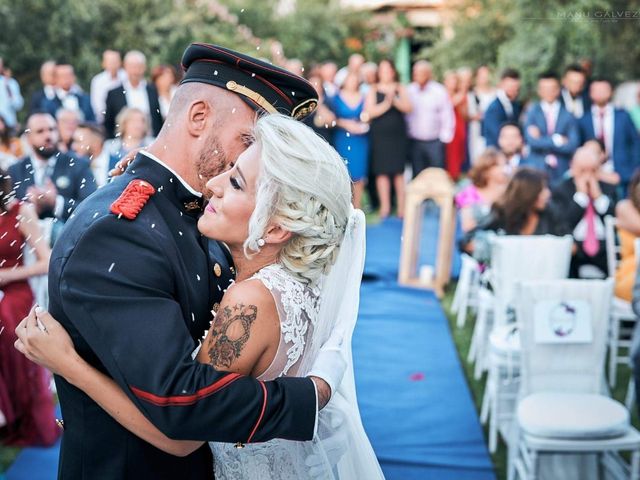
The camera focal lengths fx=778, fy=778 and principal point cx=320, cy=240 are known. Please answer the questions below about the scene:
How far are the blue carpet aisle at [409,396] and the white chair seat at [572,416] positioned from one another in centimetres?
64

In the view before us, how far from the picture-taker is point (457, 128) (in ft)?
42.5

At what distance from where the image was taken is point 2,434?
4.52 meters

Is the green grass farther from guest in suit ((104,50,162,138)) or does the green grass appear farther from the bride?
guest in suit ((104,50,162,138))

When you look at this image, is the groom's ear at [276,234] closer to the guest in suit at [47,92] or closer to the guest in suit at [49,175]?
the guest in suit at [49,175]

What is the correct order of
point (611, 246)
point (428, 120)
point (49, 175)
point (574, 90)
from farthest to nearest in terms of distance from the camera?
point (428, 120) < point (574, 90) < point (49, 175) < point (611, 246)

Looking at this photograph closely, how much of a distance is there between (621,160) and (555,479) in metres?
5.86

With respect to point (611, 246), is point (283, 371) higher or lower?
higher

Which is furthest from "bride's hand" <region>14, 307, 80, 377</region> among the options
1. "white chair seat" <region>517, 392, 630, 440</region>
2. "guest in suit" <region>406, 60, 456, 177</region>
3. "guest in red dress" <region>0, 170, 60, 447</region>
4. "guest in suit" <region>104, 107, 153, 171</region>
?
"guest in suit" <region>406, 60, 456, 177</region>

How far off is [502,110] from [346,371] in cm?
840

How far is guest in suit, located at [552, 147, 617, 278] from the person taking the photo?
619 centimetres

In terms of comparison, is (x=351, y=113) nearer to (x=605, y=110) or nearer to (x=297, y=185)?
(x=605, y=110)

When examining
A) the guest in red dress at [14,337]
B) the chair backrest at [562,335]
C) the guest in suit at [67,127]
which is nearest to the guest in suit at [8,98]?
the guest in suit at [67,127]

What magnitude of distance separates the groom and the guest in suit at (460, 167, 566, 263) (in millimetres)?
3732

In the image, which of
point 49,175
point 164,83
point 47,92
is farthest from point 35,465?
point 47,92
